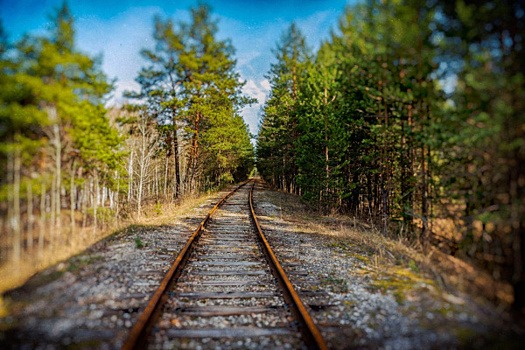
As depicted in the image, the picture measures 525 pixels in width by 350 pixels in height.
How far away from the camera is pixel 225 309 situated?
12.8 feet

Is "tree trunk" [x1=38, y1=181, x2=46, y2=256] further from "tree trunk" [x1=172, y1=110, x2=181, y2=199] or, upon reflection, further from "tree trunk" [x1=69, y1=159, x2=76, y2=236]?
"tree trunk" [x1=172, y1=110, x2=181, y2=199]

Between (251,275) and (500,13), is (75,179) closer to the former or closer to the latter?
(251,275)

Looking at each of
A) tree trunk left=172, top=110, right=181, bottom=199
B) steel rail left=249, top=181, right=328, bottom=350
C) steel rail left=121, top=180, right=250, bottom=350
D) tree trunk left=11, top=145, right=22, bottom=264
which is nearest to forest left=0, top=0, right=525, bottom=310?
tree trunk left=11, top=145, right=22, bottom=264

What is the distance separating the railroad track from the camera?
3.19 metres

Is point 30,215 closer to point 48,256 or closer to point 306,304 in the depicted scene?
point 48,256

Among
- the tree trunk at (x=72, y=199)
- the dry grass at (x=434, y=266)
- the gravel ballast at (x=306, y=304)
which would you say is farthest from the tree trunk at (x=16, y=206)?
the dry grass at (x=434, y=266)

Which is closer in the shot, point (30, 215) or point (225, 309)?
point (225, 309)

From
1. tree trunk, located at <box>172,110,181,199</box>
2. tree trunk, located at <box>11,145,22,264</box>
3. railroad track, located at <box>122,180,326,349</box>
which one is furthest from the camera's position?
tree trunk, located at <box>172,110,181,199</box>

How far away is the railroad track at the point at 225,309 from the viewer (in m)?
3.19

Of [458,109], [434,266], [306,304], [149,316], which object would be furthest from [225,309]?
[458,109]

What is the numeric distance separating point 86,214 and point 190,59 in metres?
11.4

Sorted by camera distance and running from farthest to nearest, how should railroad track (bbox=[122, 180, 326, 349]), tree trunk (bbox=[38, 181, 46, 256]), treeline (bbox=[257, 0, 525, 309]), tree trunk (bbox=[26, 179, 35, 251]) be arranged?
tree trunk (bbox=[38, 181, 46, 256]) → tree trunk (bbox=[26, 179, 35, 251]) → treeline (bbox=[257, 0, 525, 309]) → railroad track (bbox=[122, 180, 326, 349])

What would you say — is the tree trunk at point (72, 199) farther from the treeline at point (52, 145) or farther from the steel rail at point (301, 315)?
the steel rail at point (301, 315)

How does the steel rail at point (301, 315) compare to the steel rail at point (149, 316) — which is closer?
the steel rail at point (149, 316)
